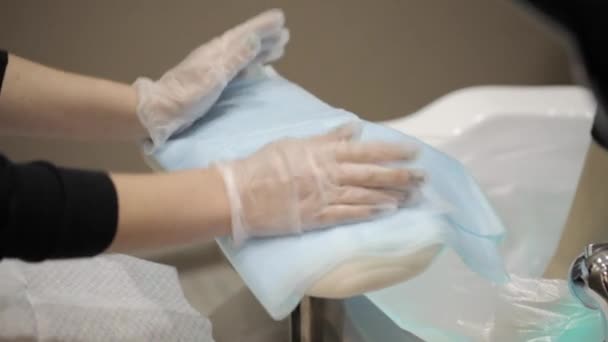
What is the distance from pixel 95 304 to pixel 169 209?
11.3 inches

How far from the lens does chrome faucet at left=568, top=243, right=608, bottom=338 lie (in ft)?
1.96

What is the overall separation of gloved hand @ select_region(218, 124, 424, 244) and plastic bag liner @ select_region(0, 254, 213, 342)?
0.82 ft

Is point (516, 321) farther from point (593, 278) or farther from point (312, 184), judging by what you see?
point (312, 184)

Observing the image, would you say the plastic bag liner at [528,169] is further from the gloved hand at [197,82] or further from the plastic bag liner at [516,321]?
the gloved hand at [197,82]

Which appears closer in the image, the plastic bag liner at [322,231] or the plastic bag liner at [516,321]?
the plastic bag liner at [322,231]

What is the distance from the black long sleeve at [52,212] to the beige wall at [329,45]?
2.37 ft

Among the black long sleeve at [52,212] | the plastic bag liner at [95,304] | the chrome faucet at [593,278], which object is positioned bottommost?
the plastic bag liner at [95,304]

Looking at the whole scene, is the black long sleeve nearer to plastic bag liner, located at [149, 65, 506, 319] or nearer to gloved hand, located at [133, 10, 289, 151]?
plastic bag liner, located at [149, 65, 506, 319]

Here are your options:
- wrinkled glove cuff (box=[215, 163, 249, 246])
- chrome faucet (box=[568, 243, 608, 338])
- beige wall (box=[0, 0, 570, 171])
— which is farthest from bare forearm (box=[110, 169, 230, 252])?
beige wall (box=[0, 0, 570, 171])

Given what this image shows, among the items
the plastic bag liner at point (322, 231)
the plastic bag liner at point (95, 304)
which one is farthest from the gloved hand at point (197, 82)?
the plastic bag liner at point (95, 304)

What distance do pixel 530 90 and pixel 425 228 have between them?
659mm

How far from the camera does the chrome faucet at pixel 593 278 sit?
60cm

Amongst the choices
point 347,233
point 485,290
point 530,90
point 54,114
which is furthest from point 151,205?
point 530,90

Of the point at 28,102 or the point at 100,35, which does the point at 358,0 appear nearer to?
the point at 100,35
